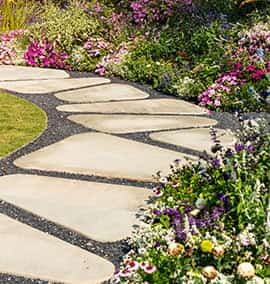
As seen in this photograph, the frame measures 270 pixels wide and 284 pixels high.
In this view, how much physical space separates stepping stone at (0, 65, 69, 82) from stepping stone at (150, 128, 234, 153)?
7.74ft

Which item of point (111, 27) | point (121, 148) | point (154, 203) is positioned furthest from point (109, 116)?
point (111, 27)

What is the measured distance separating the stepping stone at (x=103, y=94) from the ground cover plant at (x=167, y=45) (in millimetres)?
299

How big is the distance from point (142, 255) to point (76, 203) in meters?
A: 0.76

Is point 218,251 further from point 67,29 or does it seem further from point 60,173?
point 67,29

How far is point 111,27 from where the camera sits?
25.6ft

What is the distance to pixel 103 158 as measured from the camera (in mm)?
3959

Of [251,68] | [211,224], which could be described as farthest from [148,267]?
[251,68]

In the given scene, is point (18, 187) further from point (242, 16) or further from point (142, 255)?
point (242, 16)

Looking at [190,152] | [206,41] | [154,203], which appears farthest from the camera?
[206,41]

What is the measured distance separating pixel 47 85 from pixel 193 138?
2.18 metres

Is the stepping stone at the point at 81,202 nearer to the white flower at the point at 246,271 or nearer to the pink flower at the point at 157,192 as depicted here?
the pink flower at the point at 157,192

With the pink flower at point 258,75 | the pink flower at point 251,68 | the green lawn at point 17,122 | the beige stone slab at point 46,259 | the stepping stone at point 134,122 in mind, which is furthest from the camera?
the pink flower at point 251,68

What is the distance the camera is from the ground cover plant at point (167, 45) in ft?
18.8

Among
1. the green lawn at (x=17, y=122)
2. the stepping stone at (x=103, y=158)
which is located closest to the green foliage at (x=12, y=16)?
the green lawn at (x=17, y=122)
